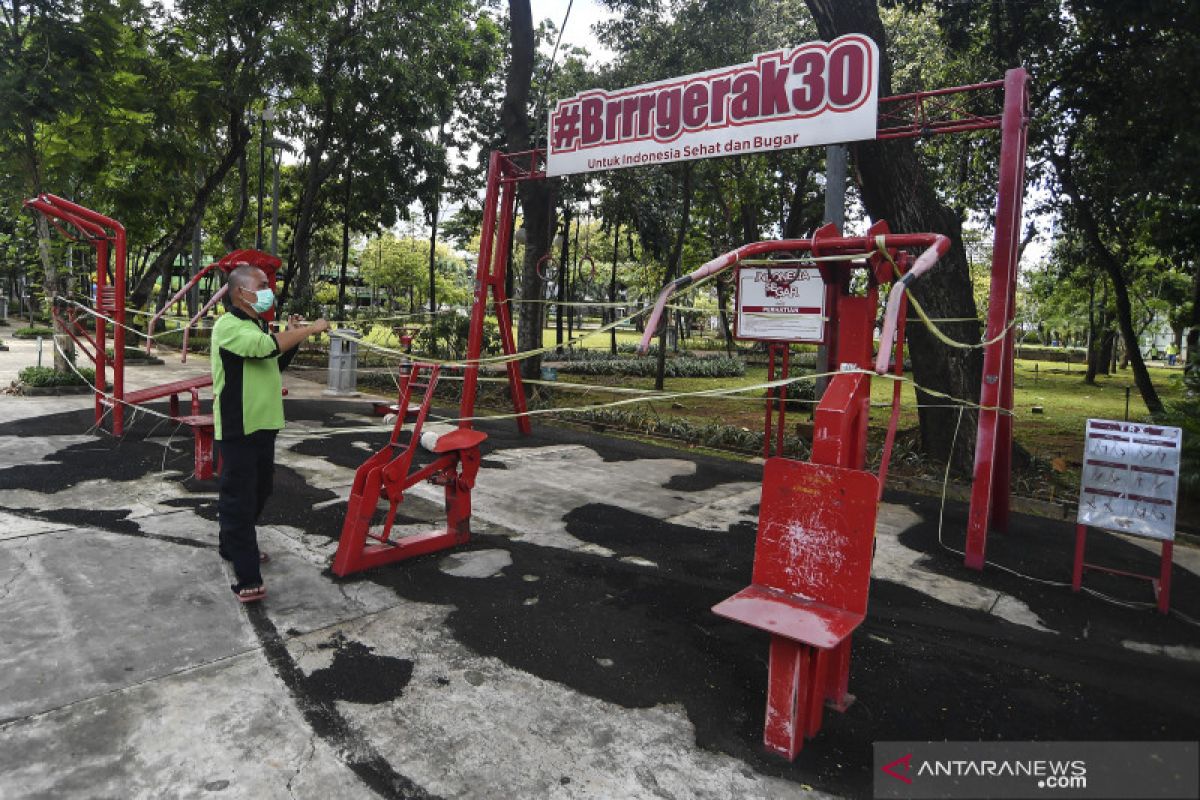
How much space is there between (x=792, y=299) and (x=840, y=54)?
3.36 meters

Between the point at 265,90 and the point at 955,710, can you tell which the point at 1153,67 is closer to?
Answer: the point at 955,710

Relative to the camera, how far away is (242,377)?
405cm

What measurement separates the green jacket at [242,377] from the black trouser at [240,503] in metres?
0.09

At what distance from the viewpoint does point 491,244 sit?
29.7 feet

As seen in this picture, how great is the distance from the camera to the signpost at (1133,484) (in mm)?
4457

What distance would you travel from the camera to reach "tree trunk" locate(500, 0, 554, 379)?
43.1ft

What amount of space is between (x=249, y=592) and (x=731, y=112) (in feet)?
18.8

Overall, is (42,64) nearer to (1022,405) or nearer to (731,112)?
(731,112)

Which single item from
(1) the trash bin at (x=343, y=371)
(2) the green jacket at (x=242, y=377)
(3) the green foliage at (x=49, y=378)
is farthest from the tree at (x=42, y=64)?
(2) the green jacket at (x=242, y=377)

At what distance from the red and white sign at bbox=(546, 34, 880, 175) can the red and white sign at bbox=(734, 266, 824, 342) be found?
1.95 meters

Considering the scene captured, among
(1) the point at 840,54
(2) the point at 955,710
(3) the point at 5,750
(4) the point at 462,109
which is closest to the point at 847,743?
(2) the point at 955,710

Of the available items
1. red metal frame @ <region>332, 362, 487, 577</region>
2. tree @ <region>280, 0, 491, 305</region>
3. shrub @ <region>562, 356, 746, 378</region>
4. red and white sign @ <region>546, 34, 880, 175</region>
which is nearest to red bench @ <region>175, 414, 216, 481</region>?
red metal frame @ <region>332, 362, 487, 577</region>

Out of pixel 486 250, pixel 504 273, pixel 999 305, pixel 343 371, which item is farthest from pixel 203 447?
pixel 343 371

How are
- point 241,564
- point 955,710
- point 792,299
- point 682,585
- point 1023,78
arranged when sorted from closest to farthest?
point 955,710
point 241,564
point 682,585
point 1023,78
point 792,299
